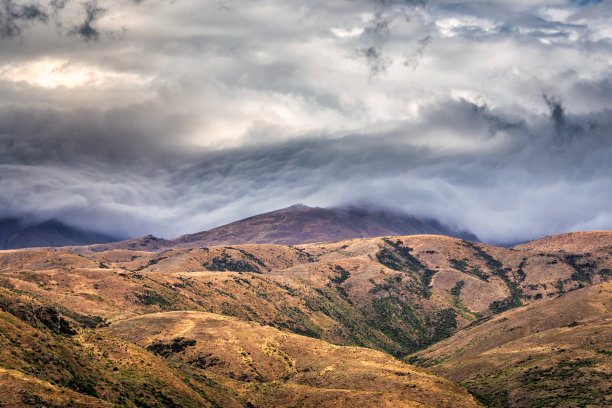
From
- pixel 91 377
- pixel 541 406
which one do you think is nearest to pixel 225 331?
pixel 91 377

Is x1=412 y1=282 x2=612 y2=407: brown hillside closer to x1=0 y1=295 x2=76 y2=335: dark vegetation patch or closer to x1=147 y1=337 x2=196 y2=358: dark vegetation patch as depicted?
x1=147 y1=337 x2=196 y2=358: dark vegetation patch

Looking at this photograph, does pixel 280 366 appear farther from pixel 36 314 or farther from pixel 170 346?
pixel 36 314

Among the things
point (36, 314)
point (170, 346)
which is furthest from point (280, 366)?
point (36, 314)

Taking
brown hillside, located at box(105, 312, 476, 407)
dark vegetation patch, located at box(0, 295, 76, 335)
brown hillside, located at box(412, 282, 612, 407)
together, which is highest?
dark vegetation patch, located at box(0, 295, 76, 335)

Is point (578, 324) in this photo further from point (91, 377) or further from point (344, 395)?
point (91, 377)

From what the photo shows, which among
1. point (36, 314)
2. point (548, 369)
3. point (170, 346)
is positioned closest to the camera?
point (36, 314)

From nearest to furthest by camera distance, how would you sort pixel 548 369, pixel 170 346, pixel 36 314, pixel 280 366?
1. pixel 36 314
2. pixel 548 369
3. pixel 280 366
4. pixel 170 346

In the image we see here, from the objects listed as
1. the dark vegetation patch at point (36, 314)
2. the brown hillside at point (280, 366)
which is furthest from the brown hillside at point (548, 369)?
the dark vegetation patch at point (36, 314)

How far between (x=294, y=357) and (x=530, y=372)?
78.8m

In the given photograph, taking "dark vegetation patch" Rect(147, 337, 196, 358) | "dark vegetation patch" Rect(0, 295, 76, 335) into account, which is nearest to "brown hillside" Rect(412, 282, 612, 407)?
"dark vegetation patch" Rect(147, 337, 196, 358)

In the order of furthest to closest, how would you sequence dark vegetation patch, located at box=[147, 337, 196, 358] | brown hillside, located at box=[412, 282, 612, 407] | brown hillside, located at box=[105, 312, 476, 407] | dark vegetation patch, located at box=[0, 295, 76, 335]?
dark vegetation patch, located at box=[147, 337, 196, 358]
brown hillside, located at box=[412, 282, 612, 407]
brown hillside, located at box=[105, 312, 476, 407]
dark vegetation patch, located at box=[0, 295, 76, 335]

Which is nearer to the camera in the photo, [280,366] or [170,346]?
[280,366]

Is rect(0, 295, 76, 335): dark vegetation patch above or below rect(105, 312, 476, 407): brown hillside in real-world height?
above

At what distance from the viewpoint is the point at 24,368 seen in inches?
2731
